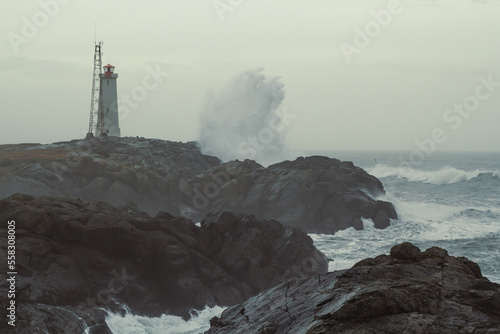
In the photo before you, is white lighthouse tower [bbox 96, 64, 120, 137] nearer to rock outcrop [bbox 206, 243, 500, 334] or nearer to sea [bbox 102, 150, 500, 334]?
sea [bbox 102, 150, 500, 334]

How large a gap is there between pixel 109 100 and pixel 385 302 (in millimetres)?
56007

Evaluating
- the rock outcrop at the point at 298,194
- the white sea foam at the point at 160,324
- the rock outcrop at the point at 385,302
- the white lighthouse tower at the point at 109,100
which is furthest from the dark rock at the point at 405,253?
the white lighthouse tower at the point at 109,100

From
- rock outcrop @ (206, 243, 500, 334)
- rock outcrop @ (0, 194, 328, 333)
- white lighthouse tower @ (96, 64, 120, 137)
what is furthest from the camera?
white lighthouse tower @ (96, 64, 120, 137)

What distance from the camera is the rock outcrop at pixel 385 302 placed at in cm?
844

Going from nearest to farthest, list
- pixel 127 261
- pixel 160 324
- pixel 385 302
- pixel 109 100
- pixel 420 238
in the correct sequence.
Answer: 1. pixel 385 302
2. pixel 160 324
3. pixel 127 261
4. pixel 420 238
5. pixel 109 100

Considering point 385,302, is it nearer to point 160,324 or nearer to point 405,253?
point 405,253

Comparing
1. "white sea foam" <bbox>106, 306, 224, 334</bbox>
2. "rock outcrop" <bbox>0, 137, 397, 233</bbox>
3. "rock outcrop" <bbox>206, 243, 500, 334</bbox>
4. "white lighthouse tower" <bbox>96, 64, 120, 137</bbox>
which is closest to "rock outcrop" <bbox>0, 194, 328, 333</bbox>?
"white sea foam" <bbox>106, 306, 224, 334</bbox>

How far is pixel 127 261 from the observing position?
20.8 meters

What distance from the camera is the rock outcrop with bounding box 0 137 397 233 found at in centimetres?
3884

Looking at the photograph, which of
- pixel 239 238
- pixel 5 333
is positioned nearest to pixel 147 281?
pixel 239 238

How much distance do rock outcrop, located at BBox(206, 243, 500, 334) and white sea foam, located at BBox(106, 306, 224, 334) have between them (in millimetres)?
7282

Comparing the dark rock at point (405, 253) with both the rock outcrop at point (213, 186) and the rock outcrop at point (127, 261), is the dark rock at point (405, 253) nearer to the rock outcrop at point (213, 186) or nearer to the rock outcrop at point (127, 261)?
the rock outcrop at point (127, 261)

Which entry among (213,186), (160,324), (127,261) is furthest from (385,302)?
(213,186)

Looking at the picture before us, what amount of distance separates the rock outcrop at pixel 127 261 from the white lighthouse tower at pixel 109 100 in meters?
38.2
